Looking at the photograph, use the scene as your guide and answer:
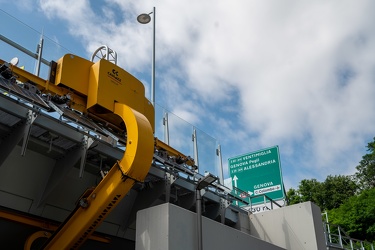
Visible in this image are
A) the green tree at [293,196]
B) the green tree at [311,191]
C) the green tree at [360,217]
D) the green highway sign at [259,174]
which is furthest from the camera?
the green tree at [311,191]

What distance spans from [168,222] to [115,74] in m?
3.92

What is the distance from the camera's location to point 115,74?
9.88m

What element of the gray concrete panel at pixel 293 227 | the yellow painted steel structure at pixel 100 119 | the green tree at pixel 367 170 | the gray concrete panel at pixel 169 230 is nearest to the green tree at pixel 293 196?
the green tree at pixel 367 170

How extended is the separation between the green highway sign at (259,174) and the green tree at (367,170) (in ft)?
125

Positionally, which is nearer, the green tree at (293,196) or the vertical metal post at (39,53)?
the vertical metal post at (39,53)

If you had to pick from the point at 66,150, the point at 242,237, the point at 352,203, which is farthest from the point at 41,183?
the point at 352,203

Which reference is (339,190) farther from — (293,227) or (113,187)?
(113,187)

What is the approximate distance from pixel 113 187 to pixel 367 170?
51.6 m

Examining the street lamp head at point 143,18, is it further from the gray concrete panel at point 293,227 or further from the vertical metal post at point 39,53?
the gray concrete panel at point 293,227

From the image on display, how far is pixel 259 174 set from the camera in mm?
18703

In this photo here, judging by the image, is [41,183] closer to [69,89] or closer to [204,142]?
[69,89]

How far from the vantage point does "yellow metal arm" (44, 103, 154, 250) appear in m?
8.50

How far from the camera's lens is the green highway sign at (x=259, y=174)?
17.8 meters

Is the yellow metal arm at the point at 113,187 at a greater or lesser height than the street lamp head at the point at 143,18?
lesser
